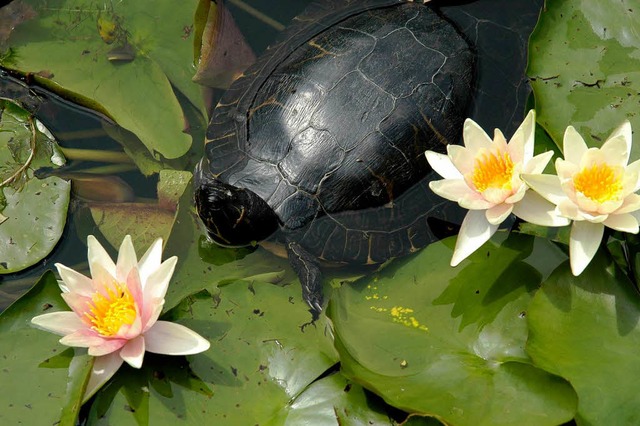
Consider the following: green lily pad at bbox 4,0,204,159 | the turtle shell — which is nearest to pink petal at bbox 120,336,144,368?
the turtle shell

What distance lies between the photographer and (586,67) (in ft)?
9.88

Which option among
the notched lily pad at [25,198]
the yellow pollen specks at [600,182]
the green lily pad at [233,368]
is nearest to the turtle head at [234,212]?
the green lily pad at [233,368]

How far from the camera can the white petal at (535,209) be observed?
261cm

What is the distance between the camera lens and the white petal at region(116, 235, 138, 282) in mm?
2680

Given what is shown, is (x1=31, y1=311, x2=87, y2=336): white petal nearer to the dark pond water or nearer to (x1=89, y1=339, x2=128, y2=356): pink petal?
(x1=89, y1=339, x2=128, y2=356): pink petal

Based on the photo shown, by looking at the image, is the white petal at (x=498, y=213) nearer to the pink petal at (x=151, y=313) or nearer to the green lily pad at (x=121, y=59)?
the pink petal at (x=151, y=313)

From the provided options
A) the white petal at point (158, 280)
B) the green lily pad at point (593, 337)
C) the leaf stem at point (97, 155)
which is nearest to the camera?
the green lily pad at point (593, 337)

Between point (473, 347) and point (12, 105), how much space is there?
109 inches

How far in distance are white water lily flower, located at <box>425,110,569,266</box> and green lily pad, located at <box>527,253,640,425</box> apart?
0.27m

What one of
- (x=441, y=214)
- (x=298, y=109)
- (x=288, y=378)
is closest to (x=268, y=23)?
(x=298, y=109)

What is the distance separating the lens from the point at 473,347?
2.53 meters

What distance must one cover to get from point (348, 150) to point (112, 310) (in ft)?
4.25

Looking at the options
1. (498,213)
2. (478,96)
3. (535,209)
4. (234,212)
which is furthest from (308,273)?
(478,96)

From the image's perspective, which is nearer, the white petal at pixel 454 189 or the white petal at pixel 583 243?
the white petal at pixel 583 243
